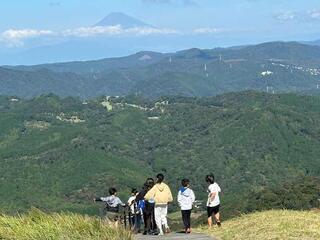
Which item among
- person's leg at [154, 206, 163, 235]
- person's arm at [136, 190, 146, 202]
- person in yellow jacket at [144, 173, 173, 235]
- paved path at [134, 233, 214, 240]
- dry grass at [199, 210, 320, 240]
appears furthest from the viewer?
person's arm at [136, 190, 146, 202]

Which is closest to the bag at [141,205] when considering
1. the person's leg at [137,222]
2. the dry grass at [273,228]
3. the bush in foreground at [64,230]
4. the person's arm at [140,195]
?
the person's arm at [140,195]

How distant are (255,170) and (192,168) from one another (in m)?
20.9

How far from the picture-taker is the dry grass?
59.1 ft

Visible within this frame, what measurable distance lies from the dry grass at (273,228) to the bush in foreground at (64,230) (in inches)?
202

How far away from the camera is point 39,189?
6762 inches

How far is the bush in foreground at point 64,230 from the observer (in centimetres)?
1476

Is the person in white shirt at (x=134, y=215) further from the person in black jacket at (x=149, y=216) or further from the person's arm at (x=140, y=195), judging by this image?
the person in black jacket at (x=149, y=216)

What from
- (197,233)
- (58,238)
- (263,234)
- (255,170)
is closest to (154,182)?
(197,233)

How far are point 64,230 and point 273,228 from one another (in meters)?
7.41

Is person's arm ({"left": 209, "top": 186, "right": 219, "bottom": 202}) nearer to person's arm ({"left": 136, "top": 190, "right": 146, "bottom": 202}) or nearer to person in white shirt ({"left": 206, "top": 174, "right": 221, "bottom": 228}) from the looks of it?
person in white shirt ({"left": 206, "top": 174, "right": 221, "bottom": 228})

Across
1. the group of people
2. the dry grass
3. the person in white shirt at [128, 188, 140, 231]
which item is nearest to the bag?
the group of people

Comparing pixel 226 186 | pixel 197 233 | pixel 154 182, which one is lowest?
pixel 226 186

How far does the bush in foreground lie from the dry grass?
5.13m

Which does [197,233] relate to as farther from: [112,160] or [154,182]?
[112,160]
